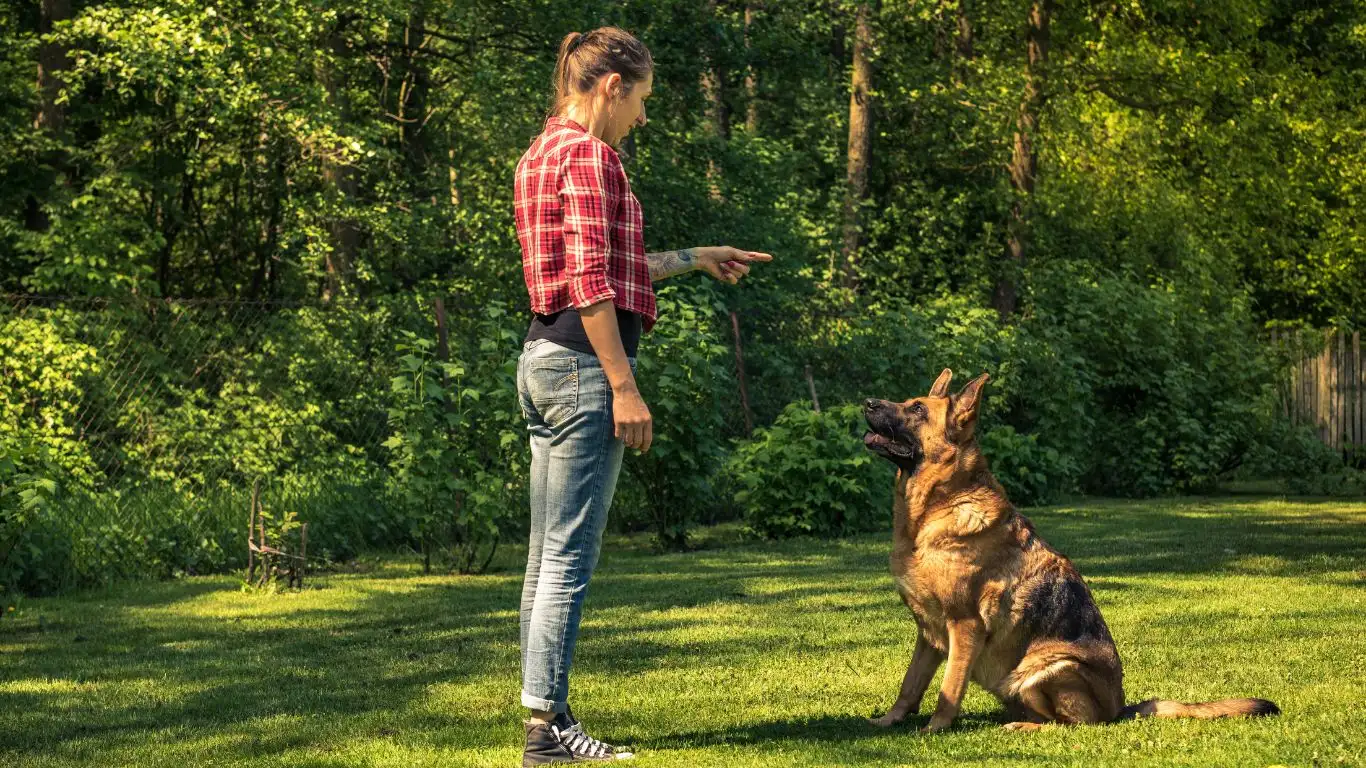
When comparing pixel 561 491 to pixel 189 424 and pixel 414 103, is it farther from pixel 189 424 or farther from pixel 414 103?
pixel 414 103

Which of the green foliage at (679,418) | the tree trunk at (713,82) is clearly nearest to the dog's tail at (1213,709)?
the green foliage at (679,418)

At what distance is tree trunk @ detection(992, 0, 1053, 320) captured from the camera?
28.3m

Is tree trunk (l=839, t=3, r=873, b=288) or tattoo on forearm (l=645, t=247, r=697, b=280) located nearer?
tattoo on forearm (l=645, t=247, r=697, b=280)

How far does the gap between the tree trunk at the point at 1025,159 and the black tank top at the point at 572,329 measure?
23748mm

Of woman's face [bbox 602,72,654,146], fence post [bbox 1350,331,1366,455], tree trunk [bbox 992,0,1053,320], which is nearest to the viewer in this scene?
woman's face [bbox 602,72,654,146]

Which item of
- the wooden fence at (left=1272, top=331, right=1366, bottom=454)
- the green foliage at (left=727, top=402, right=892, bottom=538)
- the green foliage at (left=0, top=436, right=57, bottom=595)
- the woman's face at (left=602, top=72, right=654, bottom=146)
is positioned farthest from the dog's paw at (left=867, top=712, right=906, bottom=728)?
the wooden fence at (left=1272, top=331, right=1366, bottom=454)

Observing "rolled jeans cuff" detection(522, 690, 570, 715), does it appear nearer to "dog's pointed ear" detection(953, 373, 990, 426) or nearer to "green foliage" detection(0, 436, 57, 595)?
"dog's pointed ear" detection(953, 373, 990, 426)

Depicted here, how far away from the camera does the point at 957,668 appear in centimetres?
566

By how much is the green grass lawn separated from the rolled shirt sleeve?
1.61 meters

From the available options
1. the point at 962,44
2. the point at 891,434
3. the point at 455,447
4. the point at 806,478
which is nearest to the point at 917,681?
the point at 891,434

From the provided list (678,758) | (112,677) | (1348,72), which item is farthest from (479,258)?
(1348,72)

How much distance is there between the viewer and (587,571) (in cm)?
499

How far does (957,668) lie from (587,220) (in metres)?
2.22

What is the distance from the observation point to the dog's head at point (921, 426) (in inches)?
232
